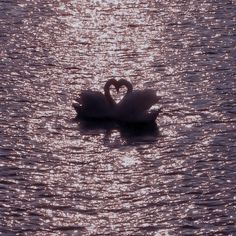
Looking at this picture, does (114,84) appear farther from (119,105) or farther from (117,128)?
(117,128)

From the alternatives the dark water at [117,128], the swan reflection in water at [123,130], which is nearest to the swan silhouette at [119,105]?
the swan reflection in water at [123,130]

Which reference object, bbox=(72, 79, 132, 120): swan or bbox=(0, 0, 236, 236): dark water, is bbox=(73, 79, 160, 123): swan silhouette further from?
bbox=(0, 0, 236, 236): dark water

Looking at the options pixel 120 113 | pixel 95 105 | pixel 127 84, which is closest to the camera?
pixel 120 113

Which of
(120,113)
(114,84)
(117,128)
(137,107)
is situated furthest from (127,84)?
(117,128)

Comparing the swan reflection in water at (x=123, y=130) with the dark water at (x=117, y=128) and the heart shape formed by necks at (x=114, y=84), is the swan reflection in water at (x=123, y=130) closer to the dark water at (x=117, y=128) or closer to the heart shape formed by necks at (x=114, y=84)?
the dark water at (x=117, y=128)

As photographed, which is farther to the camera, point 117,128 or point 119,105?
point 119,105

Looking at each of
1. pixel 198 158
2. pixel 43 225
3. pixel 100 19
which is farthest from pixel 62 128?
pixel 100 19

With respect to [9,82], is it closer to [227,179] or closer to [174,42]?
[174,42]
